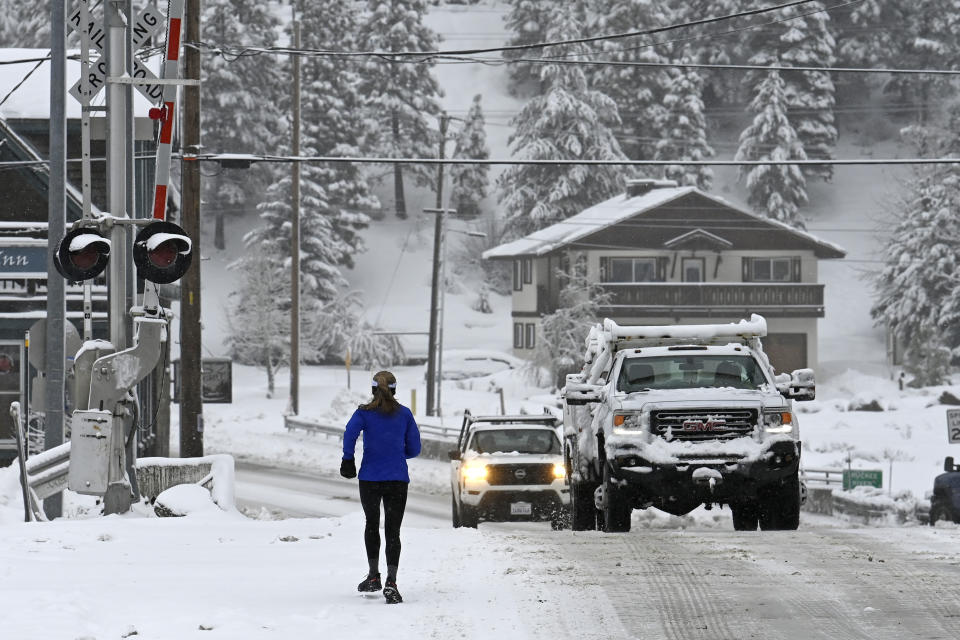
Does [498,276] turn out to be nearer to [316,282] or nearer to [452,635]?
[316,282]

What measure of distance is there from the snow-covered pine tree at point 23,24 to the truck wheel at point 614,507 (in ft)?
287

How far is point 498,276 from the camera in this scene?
91.8 meters

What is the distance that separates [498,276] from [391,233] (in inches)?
342

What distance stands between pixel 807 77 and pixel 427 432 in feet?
217

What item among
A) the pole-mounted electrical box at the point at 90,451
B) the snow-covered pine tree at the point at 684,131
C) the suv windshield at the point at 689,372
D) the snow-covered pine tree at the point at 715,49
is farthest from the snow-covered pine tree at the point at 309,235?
the pole-mounted electrical box at the point at 90,451

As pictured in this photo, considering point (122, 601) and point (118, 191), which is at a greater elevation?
point (118, 191)

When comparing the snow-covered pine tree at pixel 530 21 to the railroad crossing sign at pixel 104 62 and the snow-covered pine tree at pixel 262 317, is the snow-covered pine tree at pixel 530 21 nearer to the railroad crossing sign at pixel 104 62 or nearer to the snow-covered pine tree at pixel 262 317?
the snow-covered pine tree at pixel 262 317

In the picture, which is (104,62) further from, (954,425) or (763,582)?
(954,425)

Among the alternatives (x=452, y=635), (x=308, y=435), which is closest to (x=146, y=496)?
(x=452, y=635)

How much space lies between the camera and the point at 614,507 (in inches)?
590

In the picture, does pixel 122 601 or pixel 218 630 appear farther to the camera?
pixel 122 601

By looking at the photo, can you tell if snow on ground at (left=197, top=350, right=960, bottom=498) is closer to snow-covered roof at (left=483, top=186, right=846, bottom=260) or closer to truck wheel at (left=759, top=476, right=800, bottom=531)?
snow-covered roof at (left=483, top=186, right=846, bottom=260)

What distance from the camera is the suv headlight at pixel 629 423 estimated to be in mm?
14508

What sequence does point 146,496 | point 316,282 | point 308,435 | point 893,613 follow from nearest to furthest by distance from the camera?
point 893,613, point 146,496, point 308,435, point 316,282
